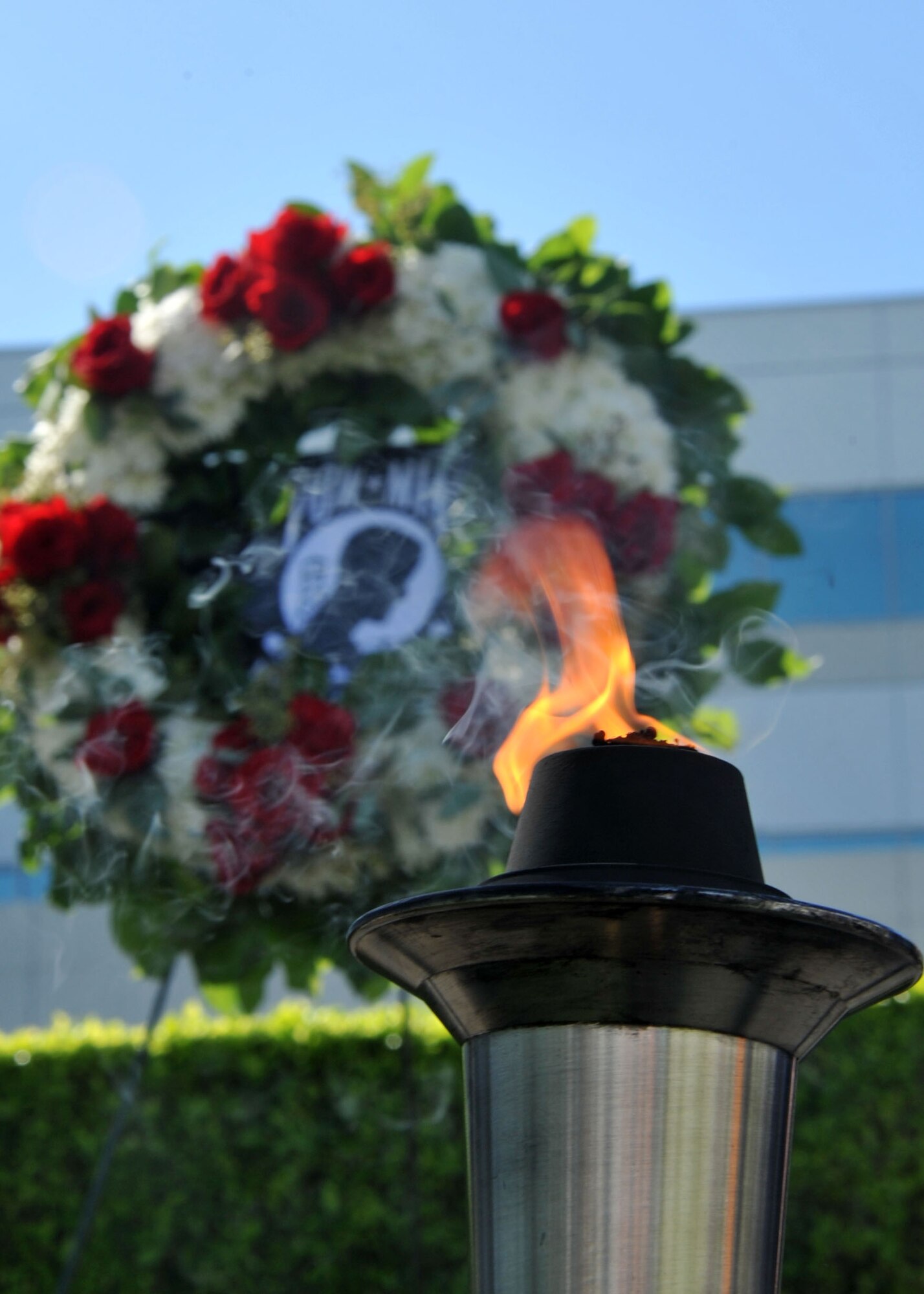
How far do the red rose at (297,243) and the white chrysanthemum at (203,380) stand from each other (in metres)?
0.23

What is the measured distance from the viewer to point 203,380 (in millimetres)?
4078

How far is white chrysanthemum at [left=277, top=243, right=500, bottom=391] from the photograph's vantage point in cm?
→ 404

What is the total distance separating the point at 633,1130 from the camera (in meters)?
1.44

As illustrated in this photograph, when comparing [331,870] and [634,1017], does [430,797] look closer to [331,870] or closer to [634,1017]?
[331,870]

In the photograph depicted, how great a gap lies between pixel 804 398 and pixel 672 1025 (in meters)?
10.6

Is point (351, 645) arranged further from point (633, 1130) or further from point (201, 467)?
point (633, 1130)

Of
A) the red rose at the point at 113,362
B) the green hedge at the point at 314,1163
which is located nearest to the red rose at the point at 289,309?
the red rose at the point at 113,362

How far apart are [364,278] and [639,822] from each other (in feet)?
9.39

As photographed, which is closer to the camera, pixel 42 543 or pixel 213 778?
pixel 213 778

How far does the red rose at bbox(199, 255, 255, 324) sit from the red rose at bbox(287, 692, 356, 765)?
111 cm

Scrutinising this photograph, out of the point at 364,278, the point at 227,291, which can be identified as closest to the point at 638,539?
the point at 364,278

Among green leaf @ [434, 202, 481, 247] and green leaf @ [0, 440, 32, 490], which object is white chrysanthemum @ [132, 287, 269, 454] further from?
→ green leaf @ [434, 202, 481, 247]

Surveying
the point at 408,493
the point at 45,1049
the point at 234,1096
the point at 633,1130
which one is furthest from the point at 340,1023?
the point at 633,1130

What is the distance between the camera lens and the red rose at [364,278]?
4051 mm
